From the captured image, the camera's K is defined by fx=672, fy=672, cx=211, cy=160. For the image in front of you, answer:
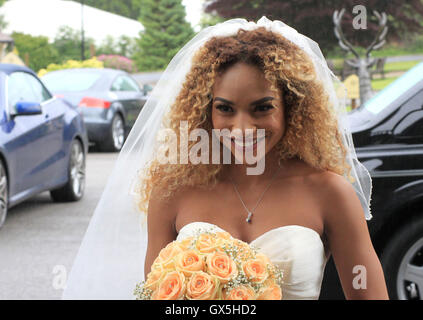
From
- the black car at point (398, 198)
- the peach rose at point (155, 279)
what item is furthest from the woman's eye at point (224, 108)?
the black car at point (398, 198)

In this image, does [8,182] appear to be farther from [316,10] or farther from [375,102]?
[316,10]

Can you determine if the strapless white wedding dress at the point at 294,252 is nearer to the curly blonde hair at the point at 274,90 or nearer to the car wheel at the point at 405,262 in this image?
the curly blonde hair at the point at 274,90

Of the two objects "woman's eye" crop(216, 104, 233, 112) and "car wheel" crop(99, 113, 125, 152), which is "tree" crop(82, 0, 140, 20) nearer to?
"car wheel" crop(99, 113, 125, 152)

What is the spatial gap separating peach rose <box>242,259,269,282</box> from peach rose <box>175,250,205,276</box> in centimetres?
11

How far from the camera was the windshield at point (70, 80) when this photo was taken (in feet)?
43.3

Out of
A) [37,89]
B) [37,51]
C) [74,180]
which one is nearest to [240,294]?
[37,89]

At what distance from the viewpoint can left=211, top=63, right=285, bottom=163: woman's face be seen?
1965 millimetres

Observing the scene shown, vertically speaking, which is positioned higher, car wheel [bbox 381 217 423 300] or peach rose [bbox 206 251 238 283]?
peach rose [bbox 206 251 238 283]

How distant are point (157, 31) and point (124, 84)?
17.3 m

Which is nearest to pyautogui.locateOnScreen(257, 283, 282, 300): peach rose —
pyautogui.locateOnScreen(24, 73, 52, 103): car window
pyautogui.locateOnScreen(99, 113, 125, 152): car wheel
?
pyautogui.locateOnScreen(24, 73, 52, 103): car window

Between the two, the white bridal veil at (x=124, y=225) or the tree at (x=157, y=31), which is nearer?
the white bridal veil at (x=124, y=225)

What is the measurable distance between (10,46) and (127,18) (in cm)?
1700

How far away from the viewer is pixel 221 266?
1675mm

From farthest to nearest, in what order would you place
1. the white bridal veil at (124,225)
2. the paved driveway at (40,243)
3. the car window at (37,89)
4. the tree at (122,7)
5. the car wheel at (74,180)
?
the tree at (122,7) → the car wheel at (74,180) → the car window at (37,89) → the paved driveway at (40,243) → the white bridal veil at (124,225)
